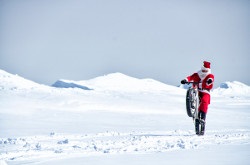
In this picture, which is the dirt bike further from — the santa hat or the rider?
the santa hat

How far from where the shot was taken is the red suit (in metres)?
8.60

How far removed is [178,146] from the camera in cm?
569

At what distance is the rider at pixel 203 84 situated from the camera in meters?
8.54

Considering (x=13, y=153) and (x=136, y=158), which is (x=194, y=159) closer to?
(x=136, y=158)

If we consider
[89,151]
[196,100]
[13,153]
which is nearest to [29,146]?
[13,153]

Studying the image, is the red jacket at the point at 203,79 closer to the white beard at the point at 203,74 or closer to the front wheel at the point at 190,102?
the white beard at the point at 203,74

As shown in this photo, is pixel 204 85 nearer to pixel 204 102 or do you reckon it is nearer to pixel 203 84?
pixel 203 84

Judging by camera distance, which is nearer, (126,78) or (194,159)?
(194,159)

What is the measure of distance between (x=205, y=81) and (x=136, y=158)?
4721mm

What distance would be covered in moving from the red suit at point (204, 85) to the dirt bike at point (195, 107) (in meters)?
0.14

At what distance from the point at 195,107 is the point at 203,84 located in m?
A: 0.66

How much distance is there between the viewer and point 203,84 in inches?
344

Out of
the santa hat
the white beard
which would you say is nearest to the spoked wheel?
the white beard

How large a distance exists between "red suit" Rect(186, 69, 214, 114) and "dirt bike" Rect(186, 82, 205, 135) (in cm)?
14
